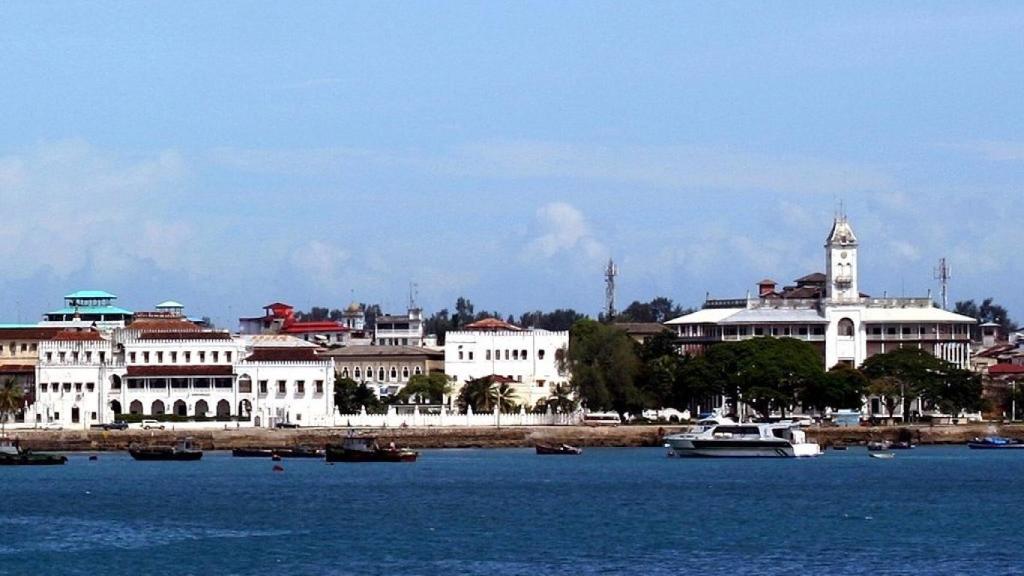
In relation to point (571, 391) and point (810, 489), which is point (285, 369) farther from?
point (810, 489)

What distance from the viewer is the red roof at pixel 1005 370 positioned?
601 ft

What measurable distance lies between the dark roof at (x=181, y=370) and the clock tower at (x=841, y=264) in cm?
4963

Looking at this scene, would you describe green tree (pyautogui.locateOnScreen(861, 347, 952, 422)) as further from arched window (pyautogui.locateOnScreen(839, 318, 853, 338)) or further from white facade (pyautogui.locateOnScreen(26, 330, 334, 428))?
white facade (pyautogui.locateOnScreen(26, 330, 334, 428))

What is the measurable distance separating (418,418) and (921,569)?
81.2 m

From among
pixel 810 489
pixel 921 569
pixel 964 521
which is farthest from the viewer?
pixel 810 489

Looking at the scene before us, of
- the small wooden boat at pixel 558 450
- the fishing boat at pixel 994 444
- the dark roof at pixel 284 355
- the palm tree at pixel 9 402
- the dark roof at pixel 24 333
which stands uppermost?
the dark roof at pixel 24 333

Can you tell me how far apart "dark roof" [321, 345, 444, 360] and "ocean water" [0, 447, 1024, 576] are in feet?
170

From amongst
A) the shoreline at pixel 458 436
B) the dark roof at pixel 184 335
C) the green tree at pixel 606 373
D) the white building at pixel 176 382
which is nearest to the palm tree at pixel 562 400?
the green tree at pixel 606 373

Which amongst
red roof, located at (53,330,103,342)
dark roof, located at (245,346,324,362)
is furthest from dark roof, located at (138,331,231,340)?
red roof, located at (53,330,103,342)

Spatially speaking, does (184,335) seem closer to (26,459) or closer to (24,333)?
(24,333)

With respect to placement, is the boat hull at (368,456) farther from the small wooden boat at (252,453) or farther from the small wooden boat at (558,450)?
the small wooden boat at (558,450)

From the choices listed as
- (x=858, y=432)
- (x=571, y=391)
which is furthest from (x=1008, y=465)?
(x=571, y=391)

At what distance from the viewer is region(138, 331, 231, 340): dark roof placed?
146 meters

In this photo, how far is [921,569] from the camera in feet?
197
